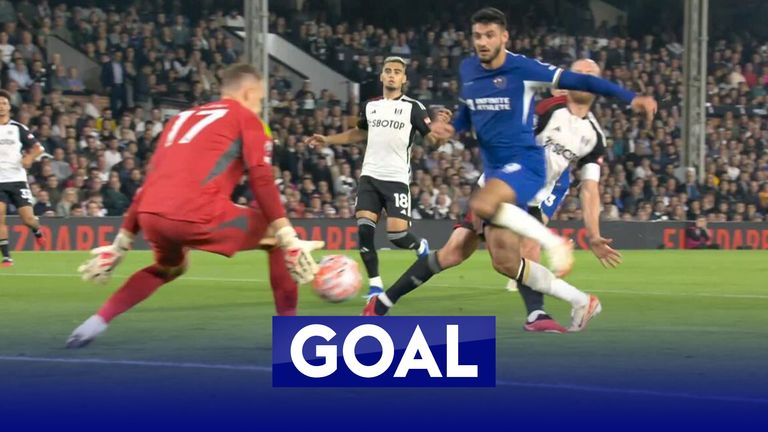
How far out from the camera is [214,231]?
8.11 metres

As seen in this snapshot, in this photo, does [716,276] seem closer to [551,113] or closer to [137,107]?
[551,113]

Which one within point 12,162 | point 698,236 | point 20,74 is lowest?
point 698,236

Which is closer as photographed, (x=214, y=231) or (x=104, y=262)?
(x=214, y=231)

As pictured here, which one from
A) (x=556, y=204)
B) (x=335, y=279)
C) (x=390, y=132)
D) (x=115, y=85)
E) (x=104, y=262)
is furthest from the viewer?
(x=115, y=85)

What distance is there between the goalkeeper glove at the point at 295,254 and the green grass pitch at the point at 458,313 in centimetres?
51

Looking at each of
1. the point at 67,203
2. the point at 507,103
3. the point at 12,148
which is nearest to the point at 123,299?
the point at 507,103

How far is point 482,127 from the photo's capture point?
957cm

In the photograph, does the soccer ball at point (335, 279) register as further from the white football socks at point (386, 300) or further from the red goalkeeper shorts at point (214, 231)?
the red goalkeeper shorts at point (214, 231)

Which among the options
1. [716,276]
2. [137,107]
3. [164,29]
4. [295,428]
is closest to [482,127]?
[295,428]

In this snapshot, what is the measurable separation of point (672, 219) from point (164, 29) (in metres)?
11.4

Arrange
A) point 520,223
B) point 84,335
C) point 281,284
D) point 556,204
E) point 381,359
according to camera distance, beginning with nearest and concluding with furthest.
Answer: point 381,359 → point 84,335 → point 281,284 → point 520,223 → point 556,204

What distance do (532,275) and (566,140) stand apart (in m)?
2.77

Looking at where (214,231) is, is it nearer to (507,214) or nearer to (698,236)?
(507,214)

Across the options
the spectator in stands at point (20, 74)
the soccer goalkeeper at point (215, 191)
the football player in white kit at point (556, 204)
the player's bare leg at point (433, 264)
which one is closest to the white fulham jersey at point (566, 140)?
the football player in white kit at point (556, 204)
